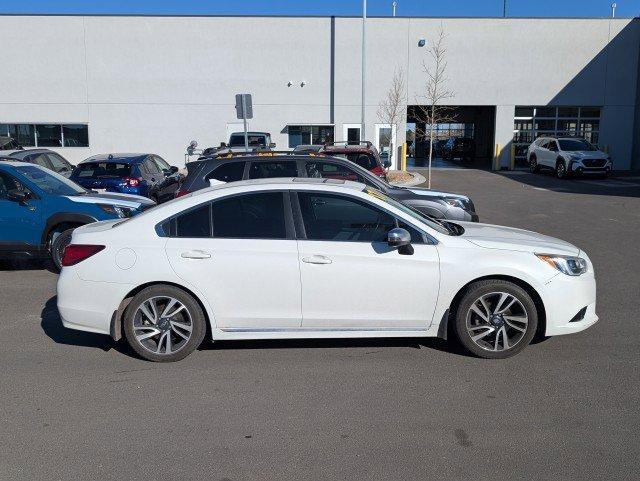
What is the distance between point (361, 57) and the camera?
30219mm

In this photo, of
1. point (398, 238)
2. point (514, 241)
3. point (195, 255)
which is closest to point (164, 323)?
point (195, 255)

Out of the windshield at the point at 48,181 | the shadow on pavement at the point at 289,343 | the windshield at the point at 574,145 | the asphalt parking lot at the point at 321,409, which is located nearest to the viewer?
the asphalt parking lot at the point at 321,409

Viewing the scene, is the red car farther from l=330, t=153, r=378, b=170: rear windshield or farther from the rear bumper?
the rear bumper

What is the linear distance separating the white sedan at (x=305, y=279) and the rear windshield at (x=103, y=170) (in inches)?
339

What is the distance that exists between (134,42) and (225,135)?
6081mm

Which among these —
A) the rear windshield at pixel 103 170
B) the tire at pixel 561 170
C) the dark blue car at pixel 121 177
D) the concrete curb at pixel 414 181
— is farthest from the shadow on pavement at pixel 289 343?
the tire at pixel 561 170

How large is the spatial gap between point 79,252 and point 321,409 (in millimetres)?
2585

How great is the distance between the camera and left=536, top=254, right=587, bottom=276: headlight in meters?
5.48

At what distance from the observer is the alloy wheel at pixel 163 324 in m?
5.44

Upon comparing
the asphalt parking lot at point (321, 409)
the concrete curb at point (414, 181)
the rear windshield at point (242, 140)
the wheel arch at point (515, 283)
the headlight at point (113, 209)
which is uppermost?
the rear windshield at point (242, 140)

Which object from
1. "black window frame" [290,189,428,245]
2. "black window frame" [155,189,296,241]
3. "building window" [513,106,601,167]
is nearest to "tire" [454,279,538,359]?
"black window frame" [290,189,428,245]

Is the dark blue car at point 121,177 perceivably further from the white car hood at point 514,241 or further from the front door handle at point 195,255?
the white car hood at point 514,241

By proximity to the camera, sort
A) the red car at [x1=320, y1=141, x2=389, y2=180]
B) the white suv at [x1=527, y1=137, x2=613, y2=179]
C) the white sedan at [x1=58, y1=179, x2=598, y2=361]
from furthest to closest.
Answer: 1. the white suv at [x1=527, y1=137, x2=613, y2=179]
2. the red car at [x1=320, y1=141, x2=389, y2=180]
3. the white sedan at [x1=58, y1=179, x2=598, y2=361]

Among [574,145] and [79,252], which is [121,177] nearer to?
[79,252]
